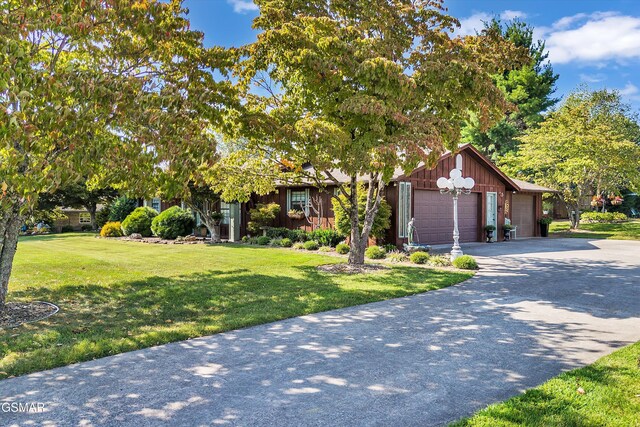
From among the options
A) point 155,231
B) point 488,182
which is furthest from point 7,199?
point 488,182

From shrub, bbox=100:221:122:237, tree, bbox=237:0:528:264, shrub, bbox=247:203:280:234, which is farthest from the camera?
shrub, bbox=100:221:122:237

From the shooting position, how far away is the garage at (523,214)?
22016 mm

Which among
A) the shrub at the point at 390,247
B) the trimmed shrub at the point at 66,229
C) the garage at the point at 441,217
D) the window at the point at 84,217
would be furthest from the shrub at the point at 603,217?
the trimmed shrub at the point at 66,229

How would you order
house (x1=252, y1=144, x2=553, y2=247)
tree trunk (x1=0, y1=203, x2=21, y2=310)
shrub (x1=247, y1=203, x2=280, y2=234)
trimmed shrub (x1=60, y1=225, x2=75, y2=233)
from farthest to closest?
trimmed shrub (x1=60, y1=225, x2=75, y2=233) → shrub (x1=247, y1=203, x2=280, y2=234) → house (x1=252, y1=144, x2=553, y2=247) → tree trunk (x1=0, y1=203, x2=21, y2=310)

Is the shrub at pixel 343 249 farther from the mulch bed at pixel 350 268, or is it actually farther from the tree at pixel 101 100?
the tree at pixel 101 100

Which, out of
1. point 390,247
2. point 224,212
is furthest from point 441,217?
point 224,212

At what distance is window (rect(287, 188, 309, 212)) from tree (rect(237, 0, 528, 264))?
809cm

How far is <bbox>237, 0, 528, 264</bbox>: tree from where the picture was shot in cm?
830

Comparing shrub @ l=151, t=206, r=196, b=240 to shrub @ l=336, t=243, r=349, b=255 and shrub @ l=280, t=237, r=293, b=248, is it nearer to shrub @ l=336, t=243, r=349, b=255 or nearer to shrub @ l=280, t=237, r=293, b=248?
shrub @ l=280, t=237, r=293, b=248

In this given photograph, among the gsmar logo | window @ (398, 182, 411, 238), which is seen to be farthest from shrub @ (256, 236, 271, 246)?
the gsmar logo

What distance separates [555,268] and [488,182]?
919cm

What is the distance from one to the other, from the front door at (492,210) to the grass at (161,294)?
32.6 ft

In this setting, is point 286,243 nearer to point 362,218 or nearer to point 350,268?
point 362,218

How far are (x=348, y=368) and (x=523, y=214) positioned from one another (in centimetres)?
2108
